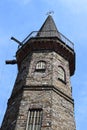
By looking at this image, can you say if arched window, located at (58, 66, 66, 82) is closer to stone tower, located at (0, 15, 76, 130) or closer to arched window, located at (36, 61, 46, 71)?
stone tower, located at (0, 15, 76, 130)

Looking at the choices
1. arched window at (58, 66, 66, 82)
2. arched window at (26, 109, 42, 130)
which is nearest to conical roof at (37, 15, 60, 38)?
arched window at (58, 66, 66, 82)

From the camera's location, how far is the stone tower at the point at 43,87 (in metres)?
17.7

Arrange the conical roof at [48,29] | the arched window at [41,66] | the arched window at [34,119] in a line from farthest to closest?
the conical roof at [48,29] → the arched window at [41,66] → the arched window at [34,119]

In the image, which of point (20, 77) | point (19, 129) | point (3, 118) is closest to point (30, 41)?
point (20, 77)

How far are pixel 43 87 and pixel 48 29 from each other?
840 cm

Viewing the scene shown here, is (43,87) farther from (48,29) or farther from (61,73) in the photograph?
(48,29)

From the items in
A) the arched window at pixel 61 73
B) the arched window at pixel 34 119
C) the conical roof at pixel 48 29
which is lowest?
the arched window at pixel 34 119

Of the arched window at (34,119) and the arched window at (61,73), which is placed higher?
the arched window at (61,73)

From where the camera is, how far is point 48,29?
88.0ft

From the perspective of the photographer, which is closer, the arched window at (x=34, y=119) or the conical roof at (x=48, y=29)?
the arched window at (x=34, y=119)

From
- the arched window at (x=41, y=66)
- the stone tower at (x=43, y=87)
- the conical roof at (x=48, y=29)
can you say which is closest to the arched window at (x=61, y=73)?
the stone tower at (x=43, y=87)

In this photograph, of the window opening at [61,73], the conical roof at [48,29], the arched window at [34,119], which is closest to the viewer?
the arched window at [34,119]

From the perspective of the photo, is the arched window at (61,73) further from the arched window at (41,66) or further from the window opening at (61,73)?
the arched window at (41,66)

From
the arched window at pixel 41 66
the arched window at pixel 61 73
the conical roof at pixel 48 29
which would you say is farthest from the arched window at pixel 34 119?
the conical roof at pixel 48 29
